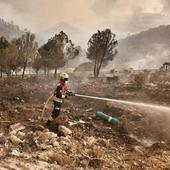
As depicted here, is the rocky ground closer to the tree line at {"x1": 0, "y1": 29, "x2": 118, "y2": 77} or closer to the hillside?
the tree line at {"x1": 0, "y1": 29, "x2": 118, "y2": 77}

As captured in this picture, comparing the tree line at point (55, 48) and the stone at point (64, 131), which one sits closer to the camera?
the stone at point (64, 131)

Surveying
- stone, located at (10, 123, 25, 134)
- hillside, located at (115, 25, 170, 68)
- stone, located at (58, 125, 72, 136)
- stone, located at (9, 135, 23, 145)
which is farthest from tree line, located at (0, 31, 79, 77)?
hillside, located at (115, 25, 170, 68)

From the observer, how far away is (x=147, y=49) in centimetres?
12325

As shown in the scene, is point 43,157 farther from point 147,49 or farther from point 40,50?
point 147,49

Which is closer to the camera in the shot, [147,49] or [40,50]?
[40,50]

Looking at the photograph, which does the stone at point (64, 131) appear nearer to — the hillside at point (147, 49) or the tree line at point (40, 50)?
the tree line at point (40, 50)

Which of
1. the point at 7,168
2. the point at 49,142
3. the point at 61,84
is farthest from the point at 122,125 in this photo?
the point at 7,168

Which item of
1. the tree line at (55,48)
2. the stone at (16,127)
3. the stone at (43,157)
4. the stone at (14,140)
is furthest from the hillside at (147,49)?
the stone at (43,157)

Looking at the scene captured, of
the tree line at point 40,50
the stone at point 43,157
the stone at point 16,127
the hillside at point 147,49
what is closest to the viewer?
the stone at point 43,157

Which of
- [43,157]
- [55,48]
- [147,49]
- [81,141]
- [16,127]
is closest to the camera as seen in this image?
[43,157]

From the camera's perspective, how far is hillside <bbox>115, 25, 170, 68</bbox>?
104 metres

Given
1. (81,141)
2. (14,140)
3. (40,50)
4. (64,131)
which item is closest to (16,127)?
(14,140)

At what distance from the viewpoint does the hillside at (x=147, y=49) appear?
104 m

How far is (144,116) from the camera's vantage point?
1112 cm
